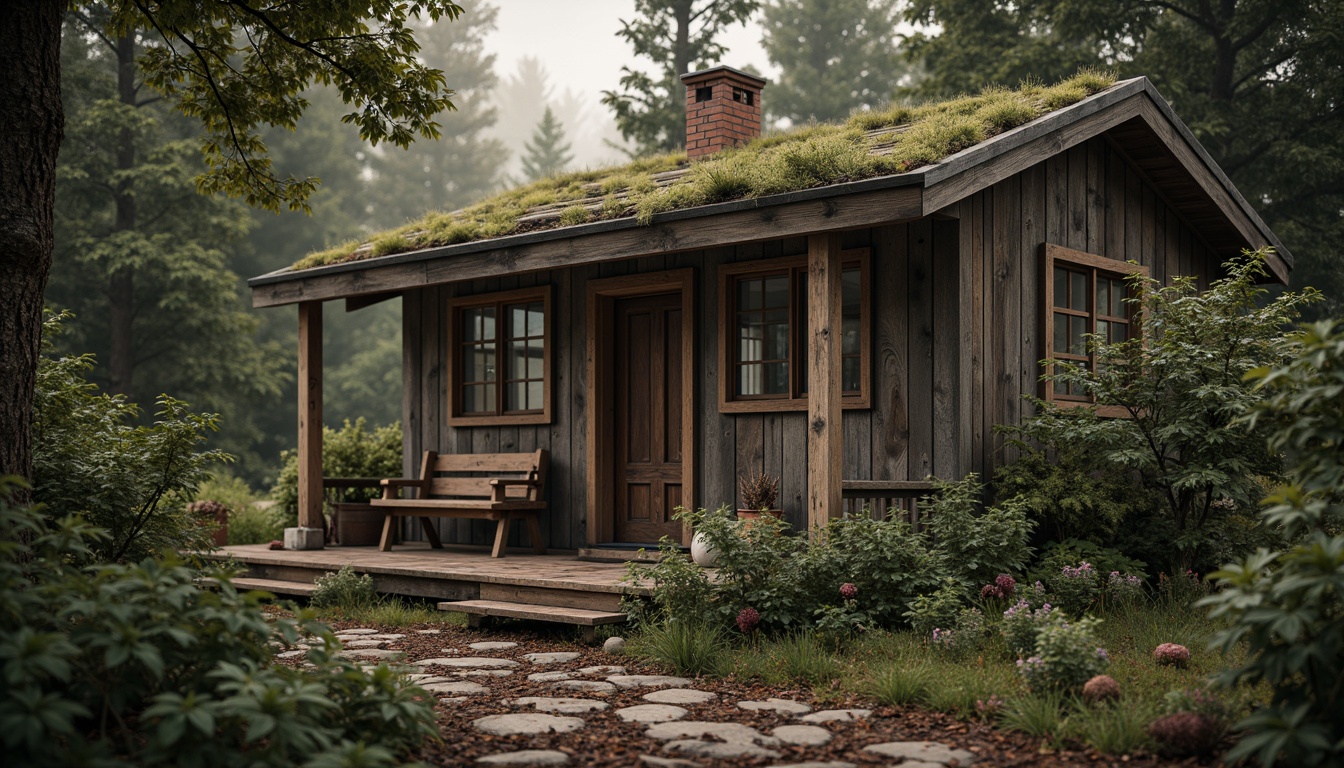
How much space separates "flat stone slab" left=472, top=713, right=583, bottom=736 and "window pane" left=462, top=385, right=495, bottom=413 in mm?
6106

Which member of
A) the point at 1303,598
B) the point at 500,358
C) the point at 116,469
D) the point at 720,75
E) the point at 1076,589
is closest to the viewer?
the point at 1303,598

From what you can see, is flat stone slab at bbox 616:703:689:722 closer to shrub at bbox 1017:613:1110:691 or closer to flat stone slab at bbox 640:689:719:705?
flat stone slab at bbox 640:689:719:705

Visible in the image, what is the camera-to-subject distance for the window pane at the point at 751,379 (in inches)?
356

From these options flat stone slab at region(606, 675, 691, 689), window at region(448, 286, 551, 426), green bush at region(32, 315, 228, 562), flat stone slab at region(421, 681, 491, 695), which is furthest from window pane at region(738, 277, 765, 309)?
flat stone slab at region(421, 681, 491, 695)

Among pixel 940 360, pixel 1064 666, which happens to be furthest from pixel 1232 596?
pixel 940 360

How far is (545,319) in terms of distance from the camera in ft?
34.0

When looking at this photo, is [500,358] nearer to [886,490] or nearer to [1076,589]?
[886,490]

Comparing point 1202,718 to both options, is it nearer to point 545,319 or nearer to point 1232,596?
point 1232,596

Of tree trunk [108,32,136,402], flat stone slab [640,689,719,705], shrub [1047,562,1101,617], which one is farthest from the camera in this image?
tree trunk [108,32,136,402]

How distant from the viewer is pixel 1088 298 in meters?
9.47

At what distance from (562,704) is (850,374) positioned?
13.4 ft

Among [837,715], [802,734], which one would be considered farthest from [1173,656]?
[802,734]

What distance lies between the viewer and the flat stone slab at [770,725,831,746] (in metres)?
4.54

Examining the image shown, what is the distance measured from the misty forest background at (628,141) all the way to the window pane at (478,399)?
7.98ft
